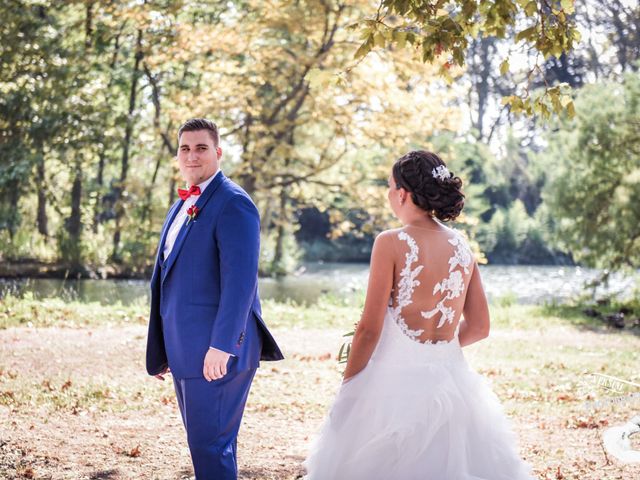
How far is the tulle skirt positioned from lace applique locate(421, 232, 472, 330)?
0.14m

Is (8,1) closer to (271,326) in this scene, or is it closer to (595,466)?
(271,326)

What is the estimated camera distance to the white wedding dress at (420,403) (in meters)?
3.25

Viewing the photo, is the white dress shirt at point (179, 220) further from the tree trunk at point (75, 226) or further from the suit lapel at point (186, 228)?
the tree trunk at point (75, 226)

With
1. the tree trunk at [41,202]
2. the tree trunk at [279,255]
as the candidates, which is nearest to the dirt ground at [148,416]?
the tree trunk at [41,202]

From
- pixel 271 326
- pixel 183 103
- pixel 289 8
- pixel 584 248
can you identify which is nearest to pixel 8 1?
pixel 183 103

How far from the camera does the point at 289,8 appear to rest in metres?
15.5

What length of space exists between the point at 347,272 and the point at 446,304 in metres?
32.7

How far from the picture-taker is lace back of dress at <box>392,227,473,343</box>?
333 centimetres

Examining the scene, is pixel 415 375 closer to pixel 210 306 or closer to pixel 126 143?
pixel 210 306

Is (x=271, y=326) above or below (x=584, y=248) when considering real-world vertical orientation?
below

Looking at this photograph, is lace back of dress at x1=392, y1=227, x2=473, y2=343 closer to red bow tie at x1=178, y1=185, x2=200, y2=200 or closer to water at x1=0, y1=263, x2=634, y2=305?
red bow tie at x1=178, y1=185, x2=200, y2=200

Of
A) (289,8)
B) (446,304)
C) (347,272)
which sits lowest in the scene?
(347,272)

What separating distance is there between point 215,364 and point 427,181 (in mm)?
1305

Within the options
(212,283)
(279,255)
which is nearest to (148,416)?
(212,283)
